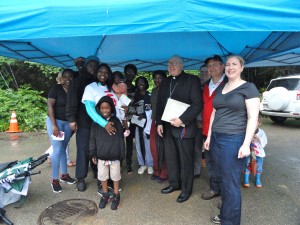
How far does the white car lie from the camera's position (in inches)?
346

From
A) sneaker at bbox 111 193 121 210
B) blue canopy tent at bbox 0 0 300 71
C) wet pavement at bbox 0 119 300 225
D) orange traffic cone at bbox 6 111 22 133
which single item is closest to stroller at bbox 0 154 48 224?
wet pavement at bbox 0 119 300 225

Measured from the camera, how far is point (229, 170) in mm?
2703

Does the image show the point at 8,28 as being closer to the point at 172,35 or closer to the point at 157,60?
the point at 172,35

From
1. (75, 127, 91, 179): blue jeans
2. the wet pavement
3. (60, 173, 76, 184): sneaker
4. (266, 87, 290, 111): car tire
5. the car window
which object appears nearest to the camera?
the wet pavement

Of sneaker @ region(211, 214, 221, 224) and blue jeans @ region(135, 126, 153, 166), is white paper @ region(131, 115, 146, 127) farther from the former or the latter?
sneaker @ region(211, 214, 221, 224)

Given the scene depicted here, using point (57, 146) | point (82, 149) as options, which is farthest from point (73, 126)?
point (57, 146)

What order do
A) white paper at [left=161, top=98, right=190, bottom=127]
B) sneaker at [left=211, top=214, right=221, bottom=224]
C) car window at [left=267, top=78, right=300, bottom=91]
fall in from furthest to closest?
car window at [left=267, top=78, right=300, bottom=91], white paper at [left=161, top=98, right=190, bottom=127], sneaker at [left=211, top=214, right=221, bottom=224]

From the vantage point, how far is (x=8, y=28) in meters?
2.67

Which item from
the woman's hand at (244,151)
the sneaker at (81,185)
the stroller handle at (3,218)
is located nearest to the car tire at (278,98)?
the woman's hand at (244,151)

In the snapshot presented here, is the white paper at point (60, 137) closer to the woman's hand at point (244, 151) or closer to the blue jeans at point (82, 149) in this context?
the blue jeans at point (82, 149)

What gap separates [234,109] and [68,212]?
2.42m

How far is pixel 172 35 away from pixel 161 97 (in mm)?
1277

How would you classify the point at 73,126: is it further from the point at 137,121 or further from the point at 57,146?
the point at 137,121

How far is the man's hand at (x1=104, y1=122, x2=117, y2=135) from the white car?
7244 mm
